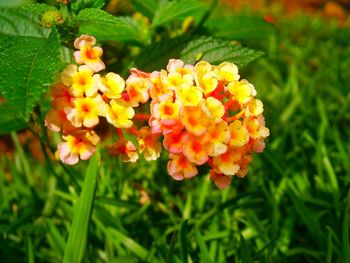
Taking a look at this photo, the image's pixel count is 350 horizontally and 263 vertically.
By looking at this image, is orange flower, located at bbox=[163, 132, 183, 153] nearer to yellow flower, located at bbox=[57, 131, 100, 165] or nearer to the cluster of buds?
the cluster of buds

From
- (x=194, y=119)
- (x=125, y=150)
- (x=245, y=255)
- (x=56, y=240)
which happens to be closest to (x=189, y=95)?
(x=194, y=119)

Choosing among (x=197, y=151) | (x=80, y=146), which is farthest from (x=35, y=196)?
(x=197, y=151)

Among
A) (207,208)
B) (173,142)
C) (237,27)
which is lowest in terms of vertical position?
(207,208)

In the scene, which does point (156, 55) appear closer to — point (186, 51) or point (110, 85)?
point (186, 51)

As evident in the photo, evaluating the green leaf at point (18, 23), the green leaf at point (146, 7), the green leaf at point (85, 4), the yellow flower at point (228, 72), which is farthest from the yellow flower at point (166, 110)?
the green leaf at point (146, 7)

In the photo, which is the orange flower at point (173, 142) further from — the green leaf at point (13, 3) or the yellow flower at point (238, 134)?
the green leaf at point (13, 3)

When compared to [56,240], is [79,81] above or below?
above

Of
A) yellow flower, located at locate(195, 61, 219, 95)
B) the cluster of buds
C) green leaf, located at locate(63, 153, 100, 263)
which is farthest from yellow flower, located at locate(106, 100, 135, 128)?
green leaf, located at locate(63, 153, 100, 263)
